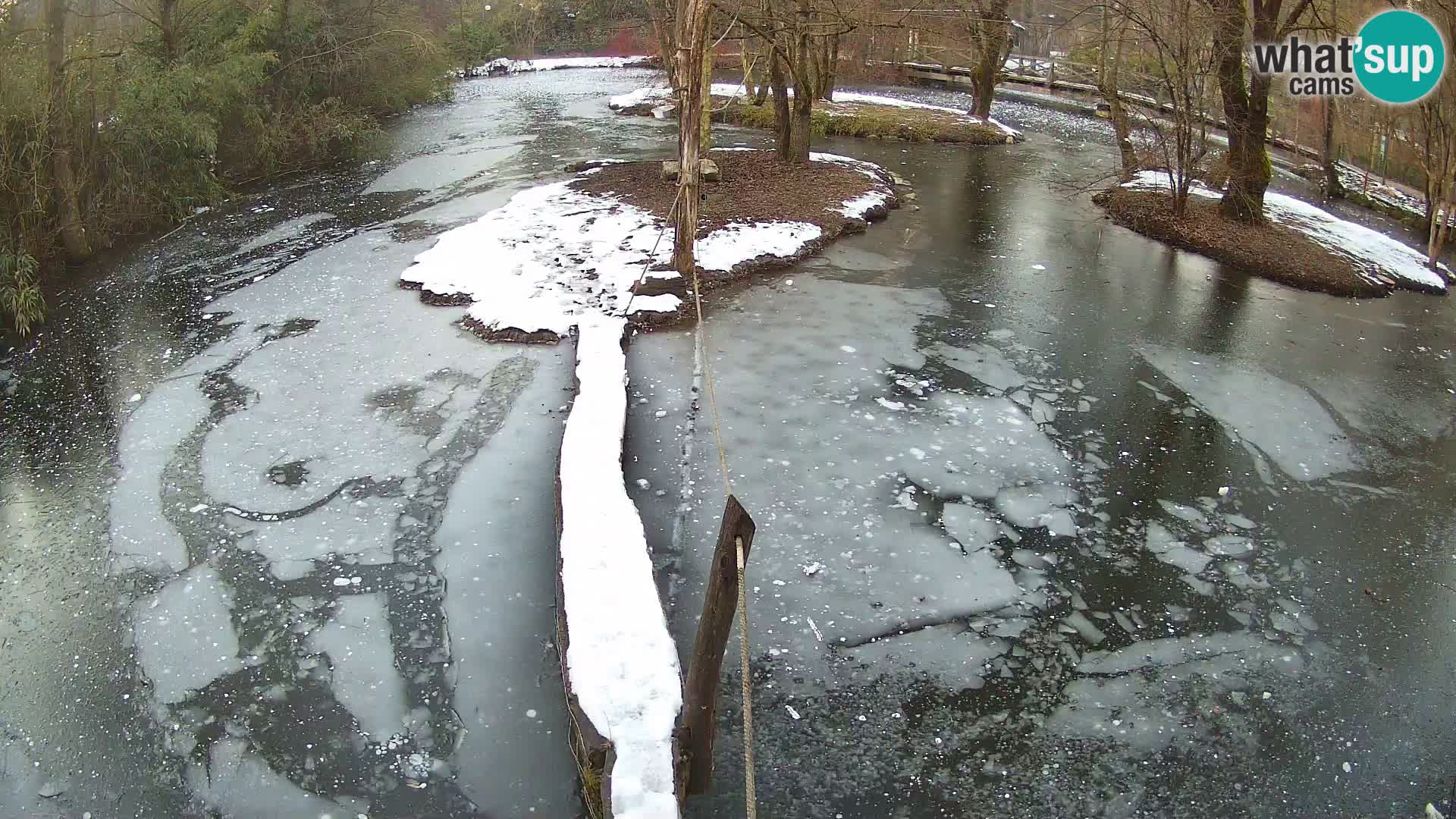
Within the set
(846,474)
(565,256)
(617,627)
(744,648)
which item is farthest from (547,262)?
(744,648)

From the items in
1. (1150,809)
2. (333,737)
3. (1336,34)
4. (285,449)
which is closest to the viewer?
(1150,809)

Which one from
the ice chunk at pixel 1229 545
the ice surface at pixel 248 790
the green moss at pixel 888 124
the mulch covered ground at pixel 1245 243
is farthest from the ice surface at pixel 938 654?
the green moss at pixel 888 124

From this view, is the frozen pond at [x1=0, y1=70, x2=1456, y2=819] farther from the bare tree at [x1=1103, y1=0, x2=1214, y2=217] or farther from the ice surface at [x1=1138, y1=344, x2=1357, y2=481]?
the bare tree at [x1=1103, y1=0, x2=1214, y2=217]

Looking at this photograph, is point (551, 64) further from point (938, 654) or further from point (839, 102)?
point (938, 654)

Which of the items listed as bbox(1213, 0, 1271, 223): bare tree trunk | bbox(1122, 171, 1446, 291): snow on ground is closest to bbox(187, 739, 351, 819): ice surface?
bbox(1122, 171, 1446, 291): snow on ground

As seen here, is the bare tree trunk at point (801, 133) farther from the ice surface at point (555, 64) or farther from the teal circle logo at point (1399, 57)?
the ice surface at point (555, 64)

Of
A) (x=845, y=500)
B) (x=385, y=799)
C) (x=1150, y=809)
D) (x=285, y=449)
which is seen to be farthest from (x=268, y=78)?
(x=1150, y=809)

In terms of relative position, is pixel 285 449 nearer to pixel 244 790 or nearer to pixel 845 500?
Answer: pixel 244 790
